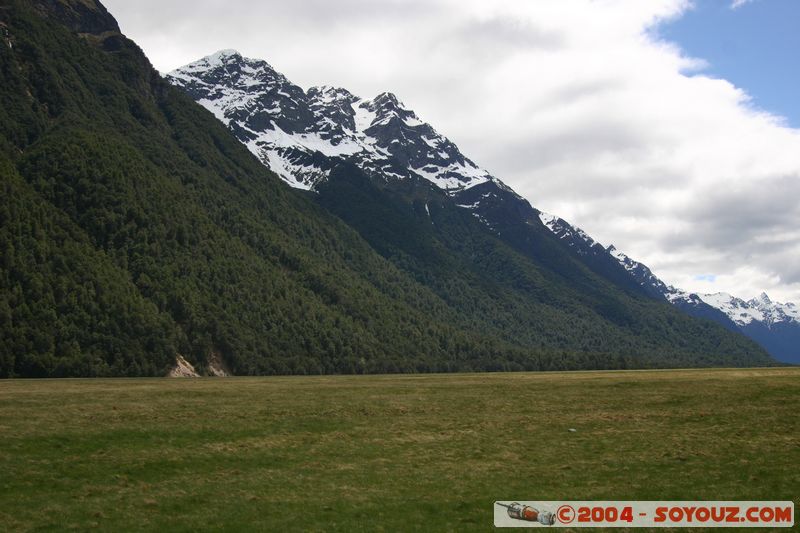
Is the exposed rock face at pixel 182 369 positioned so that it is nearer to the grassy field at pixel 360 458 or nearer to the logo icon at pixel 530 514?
the grassy field at pixel 360 458

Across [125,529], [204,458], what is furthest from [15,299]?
[125,529]

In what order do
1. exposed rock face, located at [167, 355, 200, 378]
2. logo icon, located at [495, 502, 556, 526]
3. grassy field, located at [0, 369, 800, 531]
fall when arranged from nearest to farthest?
1. logo icon, located at [495, 502, 556, 526]
2. grassy field, located at [0, 369, 800, 531]
3. exposed rock face, located at [167, 355, 200, 378]

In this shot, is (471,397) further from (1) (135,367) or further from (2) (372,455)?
(1) (135,367)

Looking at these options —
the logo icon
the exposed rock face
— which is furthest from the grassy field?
the exposed rock face

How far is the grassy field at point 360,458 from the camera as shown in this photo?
32469 mm

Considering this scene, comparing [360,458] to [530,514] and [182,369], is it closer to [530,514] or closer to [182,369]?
[530,514]

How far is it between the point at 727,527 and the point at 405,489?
15.2 metres

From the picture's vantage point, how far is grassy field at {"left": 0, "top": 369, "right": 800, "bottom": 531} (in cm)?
3247

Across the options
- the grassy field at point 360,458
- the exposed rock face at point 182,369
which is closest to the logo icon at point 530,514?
the grassy field at point 360,458

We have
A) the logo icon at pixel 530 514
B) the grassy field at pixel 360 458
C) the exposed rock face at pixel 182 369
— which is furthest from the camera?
the exposed rock face at pixel 182 369

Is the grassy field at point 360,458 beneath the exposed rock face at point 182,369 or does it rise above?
above

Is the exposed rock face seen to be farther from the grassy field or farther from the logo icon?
the logo icon

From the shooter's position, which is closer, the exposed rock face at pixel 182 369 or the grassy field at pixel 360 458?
the grassy field at pixel 360 458

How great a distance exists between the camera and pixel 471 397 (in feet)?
244
